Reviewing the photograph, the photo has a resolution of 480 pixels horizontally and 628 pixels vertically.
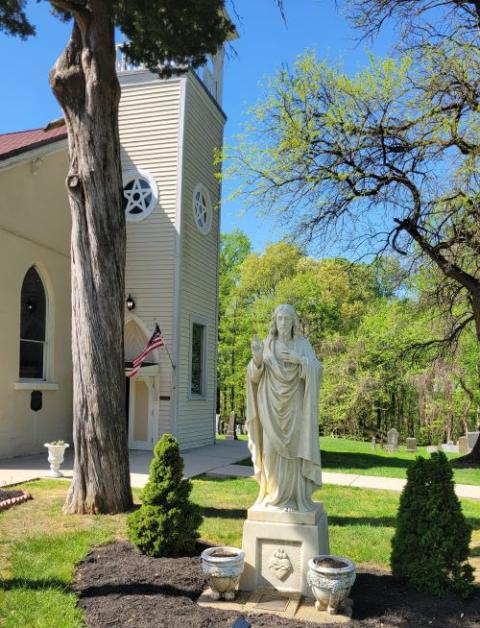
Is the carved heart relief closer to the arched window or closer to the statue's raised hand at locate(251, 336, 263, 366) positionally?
the statue's raised hand at locate(251, 336, 263, 366)

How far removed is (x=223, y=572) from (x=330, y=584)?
92 centimetres

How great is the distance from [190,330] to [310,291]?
1994cm

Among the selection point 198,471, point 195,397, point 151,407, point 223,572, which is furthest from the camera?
point 195,397

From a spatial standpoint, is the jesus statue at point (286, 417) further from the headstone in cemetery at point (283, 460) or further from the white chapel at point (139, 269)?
the white chapel at point (139, 269)

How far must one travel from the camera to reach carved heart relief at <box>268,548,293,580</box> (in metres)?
5.33

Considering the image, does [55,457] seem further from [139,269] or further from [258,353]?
[258,353]

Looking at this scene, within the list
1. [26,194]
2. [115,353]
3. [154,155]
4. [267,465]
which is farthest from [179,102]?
[267,465]

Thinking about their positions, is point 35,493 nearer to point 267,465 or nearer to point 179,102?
point 267,465

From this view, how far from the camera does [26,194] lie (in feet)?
47.2

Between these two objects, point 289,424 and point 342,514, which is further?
point 342,514

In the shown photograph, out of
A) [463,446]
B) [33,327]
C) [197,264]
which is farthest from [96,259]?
[463,446]

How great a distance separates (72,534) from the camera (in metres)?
7.16

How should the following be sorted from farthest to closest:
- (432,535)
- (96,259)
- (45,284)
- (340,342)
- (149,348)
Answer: (340,342) < (45,284) < (149,348) < (96,259) < (432,535)

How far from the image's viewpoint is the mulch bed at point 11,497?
855 cm
